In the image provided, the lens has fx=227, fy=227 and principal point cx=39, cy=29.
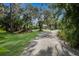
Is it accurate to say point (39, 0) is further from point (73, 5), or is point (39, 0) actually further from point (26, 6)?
point (73, 5)

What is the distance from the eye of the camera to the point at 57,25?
2223 mm

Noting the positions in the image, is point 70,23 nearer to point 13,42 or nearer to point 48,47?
point 48,47

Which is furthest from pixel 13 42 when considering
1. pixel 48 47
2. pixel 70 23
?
pixel 70 23

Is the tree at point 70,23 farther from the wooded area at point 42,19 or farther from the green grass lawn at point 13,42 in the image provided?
the green grass lawn at point 13,42

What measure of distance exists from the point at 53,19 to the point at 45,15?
0.09 m

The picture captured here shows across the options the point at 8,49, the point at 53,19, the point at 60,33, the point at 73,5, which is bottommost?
the point at 8,49

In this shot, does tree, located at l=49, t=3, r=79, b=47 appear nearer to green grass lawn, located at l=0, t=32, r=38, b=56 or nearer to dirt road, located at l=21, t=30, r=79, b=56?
dirt road, located at l=21, t=30, r=79, b=56

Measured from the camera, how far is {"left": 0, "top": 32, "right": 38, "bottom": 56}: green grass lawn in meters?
2.20

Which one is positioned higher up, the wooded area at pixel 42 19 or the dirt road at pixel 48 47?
the wooded area at pixel 42 19

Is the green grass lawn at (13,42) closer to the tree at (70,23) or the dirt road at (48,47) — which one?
the dirt road at (48,47)

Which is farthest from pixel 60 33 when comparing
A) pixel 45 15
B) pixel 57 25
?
pixel 45 15

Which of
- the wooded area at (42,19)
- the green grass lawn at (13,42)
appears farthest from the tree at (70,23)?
the green grass lawn at (13,42)

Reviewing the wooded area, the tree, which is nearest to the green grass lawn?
the wooded area

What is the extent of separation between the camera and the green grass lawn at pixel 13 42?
7.22 feet
